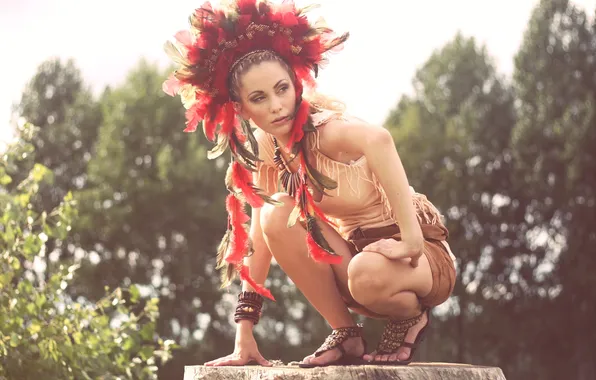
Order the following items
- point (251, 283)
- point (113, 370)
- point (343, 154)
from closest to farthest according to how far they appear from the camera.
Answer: point (343, 154) < point (251, 283) < point (113, 370)

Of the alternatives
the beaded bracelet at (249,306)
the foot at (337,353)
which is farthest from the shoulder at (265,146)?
the foot at (337,353)

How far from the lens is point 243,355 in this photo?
163 inches

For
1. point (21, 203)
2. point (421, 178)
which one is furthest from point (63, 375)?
point (421, 178)

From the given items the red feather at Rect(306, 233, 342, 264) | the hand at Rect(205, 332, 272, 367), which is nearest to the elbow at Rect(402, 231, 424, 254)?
the red feather at Rect(306, 233, 342, 264)

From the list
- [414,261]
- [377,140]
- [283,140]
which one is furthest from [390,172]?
[283,140]

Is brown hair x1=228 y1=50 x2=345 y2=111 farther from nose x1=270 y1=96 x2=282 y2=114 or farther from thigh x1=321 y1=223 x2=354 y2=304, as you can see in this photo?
thigh x1=321 y1=223 x2=354 y2=304

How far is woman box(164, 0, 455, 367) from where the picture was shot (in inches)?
147

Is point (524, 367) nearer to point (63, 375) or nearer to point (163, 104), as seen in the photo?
point (163, 104)

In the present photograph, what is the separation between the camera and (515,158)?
76.9 ft

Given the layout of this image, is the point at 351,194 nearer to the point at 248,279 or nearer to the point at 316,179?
the point at 316,179

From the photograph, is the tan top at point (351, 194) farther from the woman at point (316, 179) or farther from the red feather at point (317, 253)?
the red feather at point (317, 253)

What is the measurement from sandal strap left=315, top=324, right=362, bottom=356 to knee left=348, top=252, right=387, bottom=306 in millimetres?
270

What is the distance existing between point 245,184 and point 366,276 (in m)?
0.79

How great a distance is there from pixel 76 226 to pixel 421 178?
9.45 metres
